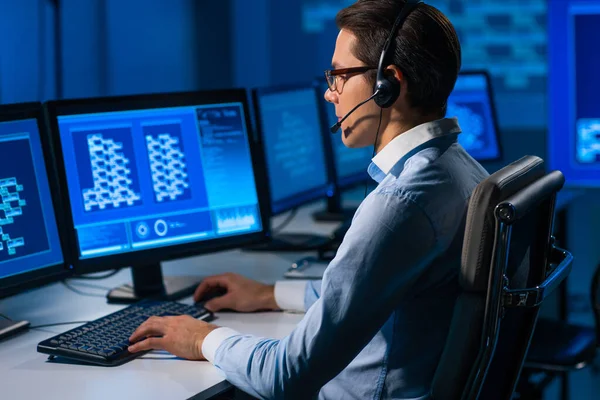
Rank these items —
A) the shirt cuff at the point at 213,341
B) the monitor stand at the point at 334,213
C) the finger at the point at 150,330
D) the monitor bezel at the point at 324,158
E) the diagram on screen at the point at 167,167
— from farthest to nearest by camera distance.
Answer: the monitor stand at the point at 334,213 < the monitor bezel at the point at 324,158 < the diagram on screen at the point at 167,167 < the finger at the point at 150,330 < the shirt cuff at the point at 213,341

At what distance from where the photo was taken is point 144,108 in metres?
1.89

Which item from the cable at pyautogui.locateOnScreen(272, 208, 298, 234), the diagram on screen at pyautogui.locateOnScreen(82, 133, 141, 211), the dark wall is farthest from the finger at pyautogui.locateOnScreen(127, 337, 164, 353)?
the dark wall

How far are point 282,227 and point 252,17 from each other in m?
1.82

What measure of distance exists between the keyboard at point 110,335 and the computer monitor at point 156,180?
150 millimetres

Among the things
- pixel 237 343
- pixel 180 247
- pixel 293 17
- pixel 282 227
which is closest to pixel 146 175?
pixel 180 247

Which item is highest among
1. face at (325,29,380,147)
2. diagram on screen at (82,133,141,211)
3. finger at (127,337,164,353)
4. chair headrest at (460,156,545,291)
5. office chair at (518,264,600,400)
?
face at (325,29,380,147)

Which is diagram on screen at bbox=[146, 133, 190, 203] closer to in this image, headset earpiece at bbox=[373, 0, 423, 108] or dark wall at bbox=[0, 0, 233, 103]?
headset earpiece at bbox=[373, 0, 423, 108]

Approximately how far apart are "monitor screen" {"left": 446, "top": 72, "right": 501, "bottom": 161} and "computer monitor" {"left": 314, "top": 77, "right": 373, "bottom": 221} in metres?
0.51

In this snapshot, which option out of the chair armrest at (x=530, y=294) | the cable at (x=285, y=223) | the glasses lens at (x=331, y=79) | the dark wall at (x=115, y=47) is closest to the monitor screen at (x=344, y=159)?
the cable at (x=285, y=223)

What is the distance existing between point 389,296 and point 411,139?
0.94 feet

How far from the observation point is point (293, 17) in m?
4.30

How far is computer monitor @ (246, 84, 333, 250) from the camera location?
2490 millimetres

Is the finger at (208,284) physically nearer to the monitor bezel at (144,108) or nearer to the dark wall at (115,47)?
the monitor bezel at (144,108)

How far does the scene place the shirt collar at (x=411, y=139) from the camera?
139 cm
